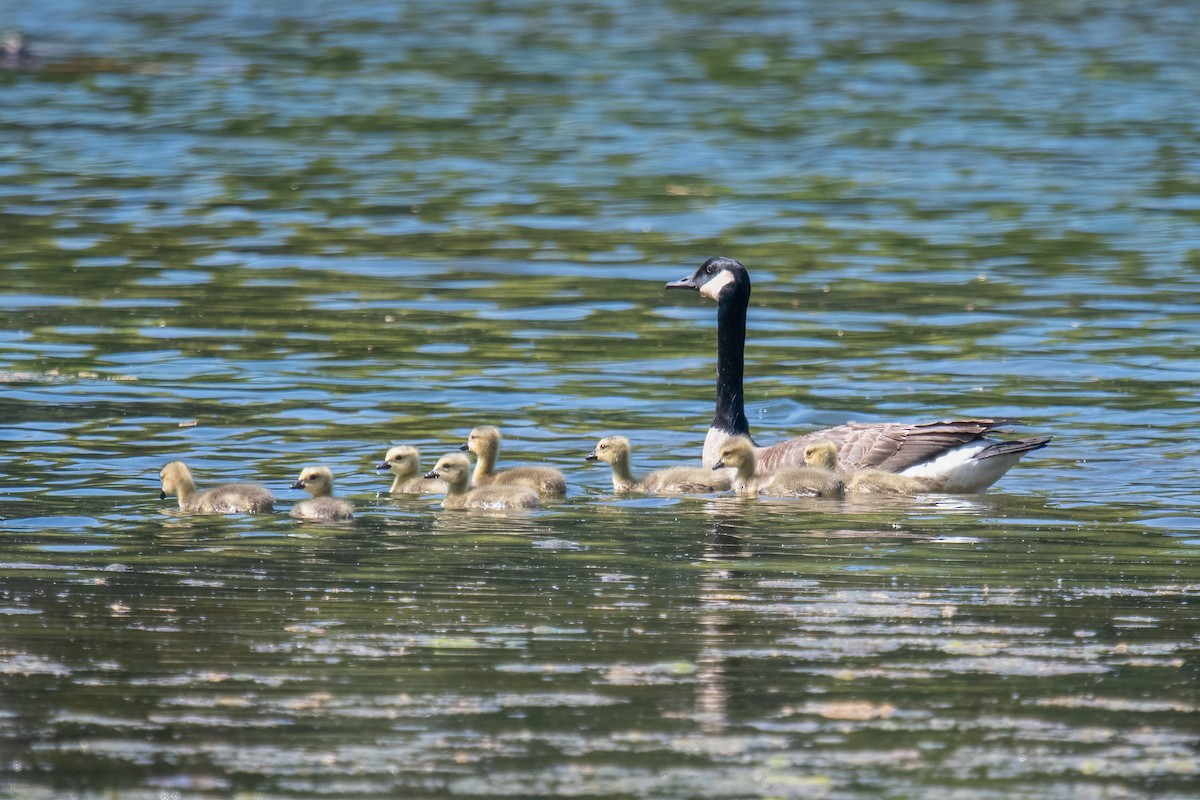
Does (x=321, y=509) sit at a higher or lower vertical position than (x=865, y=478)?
higher

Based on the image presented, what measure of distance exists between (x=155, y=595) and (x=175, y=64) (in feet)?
123

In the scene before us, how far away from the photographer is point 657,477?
13.7 m

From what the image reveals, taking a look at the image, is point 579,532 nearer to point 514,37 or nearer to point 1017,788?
point 1017,788

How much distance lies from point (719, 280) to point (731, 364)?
839 millimetres

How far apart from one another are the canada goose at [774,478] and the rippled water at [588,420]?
408 millimetres

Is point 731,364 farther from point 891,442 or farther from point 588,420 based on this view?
point 891,442

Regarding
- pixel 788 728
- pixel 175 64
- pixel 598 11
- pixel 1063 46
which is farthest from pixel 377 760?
pixel 598 11

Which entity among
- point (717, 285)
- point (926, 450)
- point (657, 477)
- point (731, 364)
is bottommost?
point (657, 477)

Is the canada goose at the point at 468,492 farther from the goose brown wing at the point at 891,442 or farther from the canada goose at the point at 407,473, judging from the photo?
the goose brown wing at the point at 891,442

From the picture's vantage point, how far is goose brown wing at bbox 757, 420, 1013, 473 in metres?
13.6

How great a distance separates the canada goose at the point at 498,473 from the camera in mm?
13227

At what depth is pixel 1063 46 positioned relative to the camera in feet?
160

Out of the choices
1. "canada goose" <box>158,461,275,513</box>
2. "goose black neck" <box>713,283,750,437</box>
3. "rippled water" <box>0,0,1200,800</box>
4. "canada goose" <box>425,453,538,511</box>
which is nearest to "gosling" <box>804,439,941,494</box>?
"rippled water" <box>0,0,1200,800</box>

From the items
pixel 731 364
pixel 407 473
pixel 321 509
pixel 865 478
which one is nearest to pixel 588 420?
pixel 731 364
